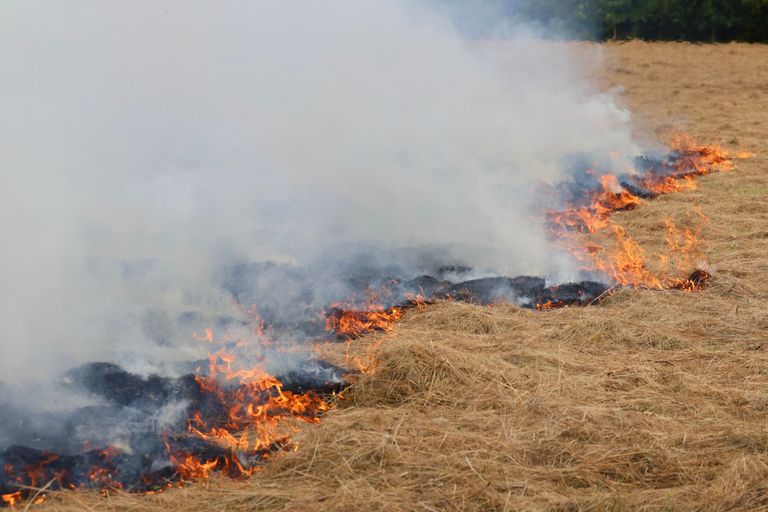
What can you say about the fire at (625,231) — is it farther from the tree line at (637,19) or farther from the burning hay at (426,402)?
the tree line at (637,19)

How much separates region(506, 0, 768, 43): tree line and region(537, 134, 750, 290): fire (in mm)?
6340

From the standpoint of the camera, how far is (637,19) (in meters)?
19.0

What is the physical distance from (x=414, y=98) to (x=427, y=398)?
5.59 metres

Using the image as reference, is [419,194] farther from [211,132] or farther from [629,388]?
[629,388]

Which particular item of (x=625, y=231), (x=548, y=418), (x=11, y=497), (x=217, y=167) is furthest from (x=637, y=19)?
(x=11, y=497)

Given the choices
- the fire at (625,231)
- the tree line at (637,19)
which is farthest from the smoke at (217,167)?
the tree line at (637,19)

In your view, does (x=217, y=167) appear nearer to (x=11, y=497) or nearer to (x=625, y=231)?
(x=11, y=497)

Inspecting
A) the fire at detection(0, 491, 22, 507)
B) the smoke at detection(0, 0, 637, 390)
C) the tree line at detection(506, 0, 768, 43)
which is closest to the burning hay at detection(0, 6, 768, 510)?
the fire at detection(0, 491, 22, 507)

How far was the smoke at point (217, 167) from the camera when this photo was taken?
549cm

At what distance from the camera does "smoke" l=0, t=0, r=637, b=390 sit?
5488 millimetres

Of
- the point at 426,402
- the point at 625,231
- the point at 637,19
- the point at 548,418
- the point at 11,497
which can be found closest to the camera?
the point at 11,497

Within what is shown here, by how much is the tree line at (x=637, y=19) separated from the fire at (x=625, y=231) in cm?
634

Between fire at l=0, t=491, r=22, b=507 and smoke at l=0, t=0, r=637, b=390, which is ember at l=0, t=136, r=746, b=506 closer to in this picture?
fire at l=0, t=491, r=22, b=507

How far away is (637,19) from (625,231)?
11.6 m
